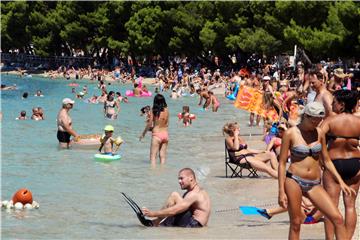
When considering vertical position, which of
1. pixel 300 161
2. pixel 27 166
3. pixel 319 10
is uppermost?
pixel 319 10

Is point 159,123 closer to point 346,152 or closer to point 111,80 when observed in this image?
point 346,152

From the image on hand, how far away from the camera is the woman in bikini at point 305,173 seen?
7.20m

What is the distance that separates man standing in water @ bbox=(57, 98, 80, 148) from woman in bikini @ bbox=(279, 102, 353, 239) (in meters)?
12.1

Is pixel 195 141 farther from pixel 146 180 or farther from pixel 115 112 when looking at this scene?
pixel 115 112

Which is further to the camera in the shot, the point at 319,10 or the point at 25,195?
the point at 319,10

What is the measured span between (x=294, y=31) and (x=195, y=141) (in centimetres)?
2049

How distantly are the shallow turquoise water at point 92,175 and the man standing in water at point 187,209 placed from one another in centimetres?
17

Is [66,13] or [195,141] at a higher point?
[66,13]

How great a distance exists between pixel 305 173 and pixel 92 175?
9.46m

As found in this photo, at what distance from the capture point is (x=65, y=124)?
19.1 metres

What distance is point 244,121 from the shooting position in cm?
2794

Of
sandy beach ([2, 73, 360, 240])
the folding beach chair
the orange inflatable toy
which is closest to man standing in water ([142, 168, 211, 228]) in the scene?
sandy beach ([2, 73, 360, 240])

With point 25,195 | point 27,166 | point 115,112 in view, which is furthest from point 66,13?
point 25,195

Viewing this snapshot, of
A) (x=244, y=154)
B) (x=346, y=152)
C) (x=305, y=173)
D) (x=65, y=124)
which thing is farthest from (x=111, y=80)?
(x=305, y=173)
